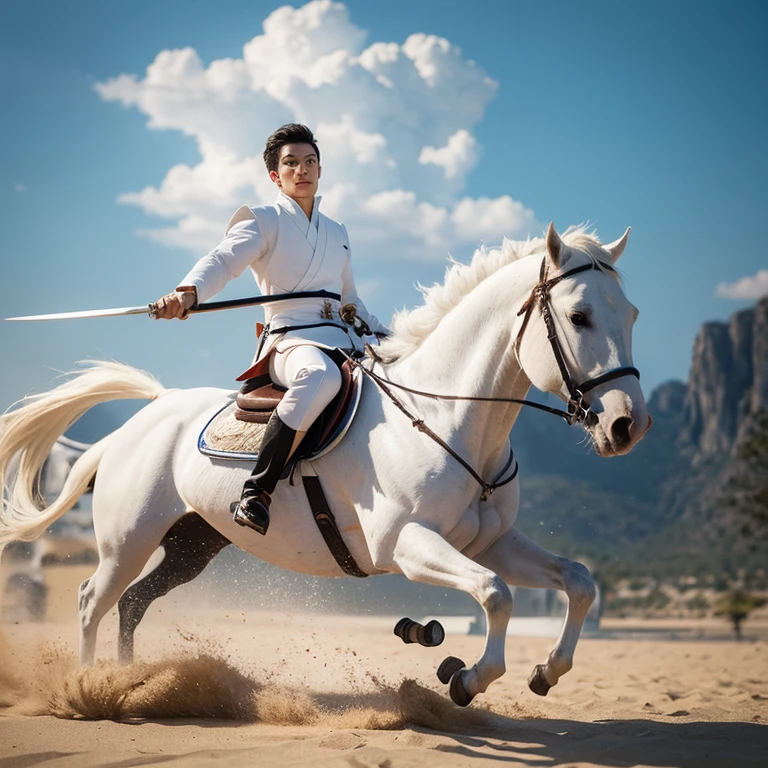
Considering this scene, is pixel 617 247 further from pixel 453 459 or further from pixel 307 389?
pixel 307 389

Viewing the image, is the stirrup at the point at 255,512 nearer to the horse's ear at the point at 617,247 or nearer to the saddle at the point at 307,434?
the saddle at the point at 307,434

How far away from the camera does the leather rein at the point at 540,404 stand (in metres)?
3.91

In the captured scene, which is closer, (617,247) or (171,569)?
(617,247)

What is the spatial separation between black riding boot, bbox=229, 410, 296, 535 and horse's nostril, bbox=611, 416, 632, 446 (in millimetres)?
1620

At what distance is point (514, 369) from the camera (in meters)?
4.42

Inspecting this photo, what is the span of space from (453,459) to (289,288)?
56.6 inches

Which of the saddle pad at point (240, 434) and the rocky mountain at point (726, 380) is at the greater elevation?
the rocky mountain at point (726, 380)

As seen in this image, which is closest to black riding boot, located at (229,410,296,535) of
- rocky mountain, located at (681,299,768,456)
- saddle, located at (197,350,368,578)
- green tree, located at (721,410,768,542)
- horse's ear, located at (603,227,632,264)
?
saddle, located at (197,350,368,578)

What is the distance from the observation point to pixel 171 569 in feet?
19.9

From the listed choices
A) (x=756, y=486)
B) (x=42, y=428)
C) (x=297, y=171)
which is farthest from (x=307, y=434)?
(x=756, y=486)

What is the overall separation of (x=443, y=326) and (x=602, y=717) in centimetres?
289

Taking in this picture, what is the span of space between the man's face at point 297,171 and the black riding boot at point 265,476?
138 cm

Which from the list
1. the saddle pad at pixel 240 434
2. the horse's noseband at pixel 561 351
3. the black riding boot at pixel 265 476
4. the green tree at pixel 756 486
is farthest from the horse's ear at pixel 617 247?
the green tree at pixel 756 486

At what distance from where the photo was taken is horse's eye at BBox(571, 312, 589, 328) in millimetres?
3994
